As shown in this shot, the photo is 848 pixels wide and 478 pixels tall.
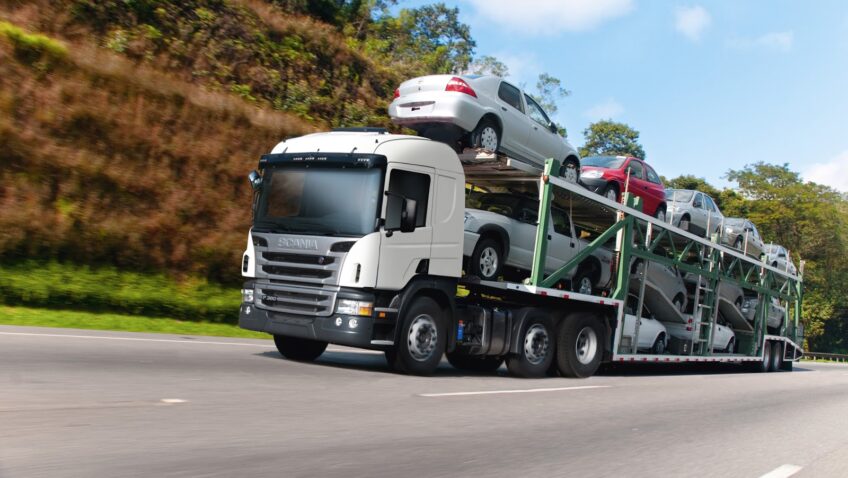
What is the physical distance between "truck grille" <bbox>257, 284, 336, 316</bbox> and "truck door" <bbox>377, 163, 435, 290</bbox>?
675mm

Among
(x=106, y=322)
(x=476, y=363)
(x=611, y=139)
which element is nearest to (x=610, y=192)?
(x=476, y=363)

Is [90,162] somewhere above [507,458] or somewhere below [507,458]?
above

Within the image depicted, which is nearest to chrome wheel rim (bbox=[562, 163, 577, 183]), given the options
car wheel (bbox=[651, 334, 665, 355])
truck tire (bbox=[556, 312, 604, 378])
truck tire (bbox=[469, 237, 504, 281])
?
truck tire (bbox=[556, 312, 604, 378])

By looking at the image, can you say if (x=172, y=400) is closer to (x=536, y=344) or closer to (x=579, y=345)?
(x=536, y=344)

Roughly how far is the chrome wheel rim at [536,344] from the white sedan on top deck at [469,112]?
2818 mm

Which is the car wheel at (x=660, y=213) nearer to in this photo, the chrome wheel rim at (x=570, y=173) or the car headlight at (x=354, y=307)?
the chrome wheel rim at (x=570, y=173)

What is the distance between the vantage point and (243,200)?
18.5m

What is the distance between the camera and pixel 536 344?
1198 cm

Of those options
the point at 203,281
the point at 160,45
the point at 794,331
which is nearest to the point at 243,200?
the point at 203,281

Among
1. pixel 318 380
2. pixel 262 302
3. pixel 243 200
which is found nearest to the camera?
pixel 318 380

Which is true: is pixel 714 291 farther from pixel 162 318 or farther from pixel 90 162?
pixel 90 162

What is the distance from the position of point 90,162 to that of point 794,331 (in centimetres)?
2013

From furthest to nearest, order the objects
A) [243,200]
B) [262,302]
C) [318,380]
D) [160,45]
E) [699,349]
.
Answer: [160,45], [243,200], [699,349], [262,302], [318,380]

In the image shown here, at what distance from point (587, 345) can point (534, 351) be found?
4.44ft
